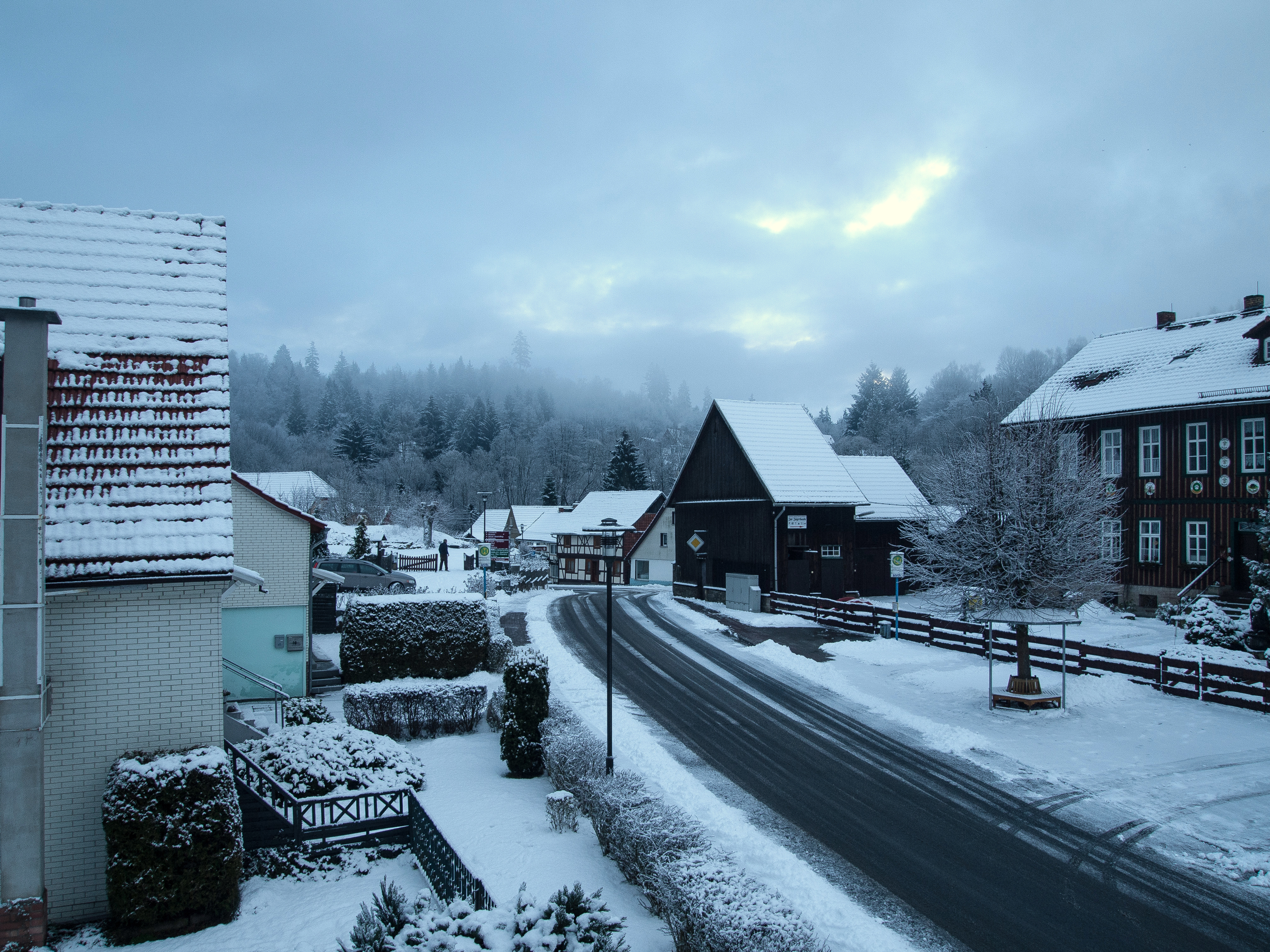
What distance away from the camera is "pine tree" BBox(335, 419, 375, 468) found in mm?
103500

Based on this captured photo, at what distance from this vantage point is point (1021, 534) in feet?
52.6

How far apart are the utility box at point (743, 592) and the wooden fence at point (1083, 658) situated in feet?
14.5

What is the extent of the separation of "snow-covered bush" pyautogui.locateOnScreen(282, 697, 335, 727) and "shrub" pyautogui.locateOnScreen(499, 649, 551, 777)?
137 inches

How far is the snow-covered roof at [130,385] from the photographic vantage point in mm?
9469

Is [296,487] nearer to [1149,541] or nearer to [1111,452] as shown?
[1111,452]

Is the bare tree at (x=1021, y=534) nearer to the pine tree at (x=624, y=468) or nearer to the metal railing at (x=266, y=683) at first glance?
the metal railing at (x=266, y=683)

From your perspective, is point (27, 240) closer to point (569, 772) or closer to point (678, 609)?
point (569, 772)

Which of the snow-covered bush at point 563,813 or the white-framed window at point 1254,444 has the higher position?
the white-framed window at point 1254,444

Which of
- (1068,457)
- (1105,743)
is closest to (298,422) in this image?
(1068,457)

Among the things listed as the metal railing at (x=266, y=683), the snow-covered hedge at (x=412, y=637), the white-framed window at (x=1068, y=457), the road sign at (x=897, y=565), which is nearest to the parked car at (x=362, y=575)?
the snow-covered hedge at (x=412, y=637)

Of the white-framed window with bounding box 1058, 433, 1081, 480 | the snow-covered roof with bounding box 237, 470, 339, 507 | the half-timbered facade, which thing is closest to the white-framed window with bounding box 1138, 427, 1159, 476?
the half-timbered facade

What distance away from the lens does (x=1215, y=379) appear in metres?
27.5

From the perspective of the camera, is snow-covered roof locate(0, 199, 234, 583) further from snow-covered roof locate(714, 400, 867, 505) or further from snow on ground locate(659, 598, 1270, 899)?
snow-covered roof locate(714, 400, 867, 505)

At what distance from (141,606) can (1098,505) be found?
1889cm
